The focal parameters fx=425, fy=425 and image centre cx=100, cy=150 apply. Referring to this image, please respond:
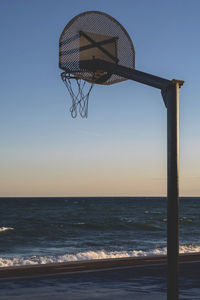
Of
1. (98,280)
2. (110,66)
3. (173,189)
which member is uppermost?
(110,66)

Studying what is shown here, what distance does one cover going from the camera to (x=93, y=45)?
23.9 ft

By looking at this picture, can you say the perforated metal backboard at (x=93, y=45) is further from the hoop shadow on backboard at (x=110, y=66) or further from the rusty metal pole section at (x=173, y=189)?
the rusty metal pole section at (x=173, y=189)

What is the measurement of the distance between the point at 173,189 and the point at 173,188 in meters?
0.01

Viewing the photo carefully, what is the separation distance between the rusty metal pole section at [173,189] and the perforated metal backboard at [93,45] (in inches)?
68.6

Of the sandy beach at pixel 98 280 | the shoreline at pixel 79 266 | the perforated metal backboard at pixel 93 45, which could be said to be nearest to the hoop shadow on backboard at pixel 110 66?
the perforated metal backboard at pixel 93 45

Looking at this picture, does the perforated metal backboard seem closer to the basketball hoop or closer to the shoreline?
the basketball hoop

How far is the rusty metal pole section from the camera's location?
581cm

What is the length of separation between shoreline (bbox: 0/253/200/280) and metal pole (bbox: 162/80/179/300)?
5994mm

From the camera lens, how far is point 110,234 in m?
36.1

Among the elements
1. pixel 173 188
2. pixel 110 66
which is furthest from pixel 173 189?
pixel 110 66

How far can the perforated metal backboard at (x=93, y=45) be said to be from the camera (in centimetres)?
717

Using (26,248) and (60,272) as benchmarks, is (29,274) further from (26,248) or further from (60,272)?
(26,248)

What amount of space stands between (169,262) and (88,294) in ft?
11.7

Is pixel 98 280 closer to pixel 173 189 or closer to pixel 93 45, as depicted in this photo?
pixel 173 189
